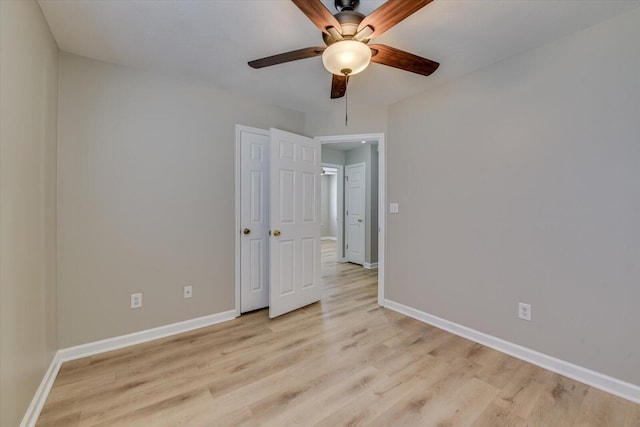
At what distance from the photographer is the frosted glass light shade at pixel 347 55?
146 cm

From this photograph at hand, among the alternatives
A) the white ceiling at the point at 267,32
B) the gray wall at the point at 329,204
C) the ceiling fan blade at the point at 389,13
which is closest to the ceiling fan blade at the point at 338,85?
the white ceiling at the point at 267,32

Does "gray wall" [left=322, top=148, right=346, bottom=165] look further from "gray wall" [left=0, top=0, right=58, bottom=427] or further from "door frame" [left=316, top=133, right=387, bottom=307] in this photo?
"gray wall" [left=0, top=0, right=58, bottom=427]

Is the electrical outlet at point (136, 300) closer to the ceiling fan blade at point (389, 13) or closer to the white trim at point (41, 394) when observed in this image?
the white trim at point (41, 394)

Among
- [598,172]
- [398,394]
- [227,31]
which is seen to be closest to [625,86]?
[598,172]

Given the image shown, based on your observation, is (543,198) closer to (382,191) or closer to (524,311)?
(524,311)

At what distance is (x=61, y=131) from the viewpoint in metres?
2.02

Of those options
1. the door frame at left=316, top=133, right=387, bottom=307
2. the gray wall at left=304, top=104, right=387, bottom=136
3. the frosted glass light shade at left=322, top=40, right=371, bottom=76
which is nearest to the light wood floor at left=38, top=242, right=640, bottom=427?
the door frame at left=316, top=133, right=387, bottom=307

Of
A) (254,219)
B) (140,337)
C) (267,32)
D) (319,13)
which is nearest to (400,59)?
(319,13)

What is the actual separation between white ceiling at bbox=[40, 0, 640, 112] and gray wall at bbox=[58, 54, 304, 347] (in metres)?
0.28

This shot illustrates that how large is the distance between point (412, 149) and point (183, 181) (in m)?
2.34

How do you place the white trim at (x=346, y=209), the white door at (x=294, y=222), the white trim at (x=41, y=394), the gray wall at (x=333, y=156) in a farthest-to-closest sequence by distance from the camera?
the gray wall at (x=333, y=156)
the white trim at (x=346, y=209)
the white door at (x=294, y=222)
the white trim at (x=41, y=394)

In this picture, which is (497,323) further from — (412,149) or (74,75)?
(74,75)

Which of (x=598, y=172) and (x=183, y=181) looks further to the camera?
(x=183, y=181)

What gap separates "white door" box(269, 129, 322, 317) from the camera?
282 centimetres
